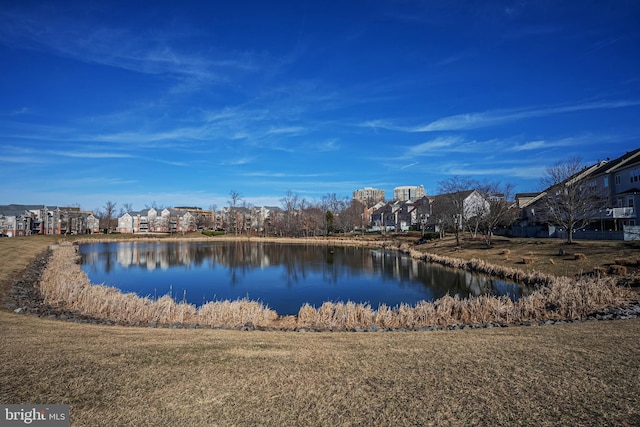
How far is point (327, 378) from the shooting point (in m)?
6.39

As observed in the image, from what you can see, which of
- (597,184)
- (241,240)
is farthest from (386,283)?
(241,240)

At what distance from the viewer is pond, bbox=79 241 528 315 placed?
69.5 ft

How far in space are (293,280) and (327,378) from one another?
2158 cm

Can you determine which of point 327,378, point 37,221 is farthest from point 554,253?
point 37,221

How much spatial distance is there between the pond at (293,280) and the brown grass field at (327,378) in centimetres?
941

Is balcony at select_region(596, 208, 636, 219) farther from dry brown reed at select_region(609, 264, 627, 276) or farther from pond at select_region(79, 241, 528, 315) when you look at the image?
dry brown reed at select_region(609, 264, 627, 276)

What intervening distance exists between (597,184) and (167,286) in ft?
156

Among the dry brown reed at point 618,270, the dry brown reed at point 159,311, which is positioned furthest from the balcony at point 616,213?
the dry brown reed at point 159,311

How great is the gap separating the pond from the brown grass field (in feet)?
30.9

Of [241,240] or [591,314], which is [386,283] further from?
[241,240]

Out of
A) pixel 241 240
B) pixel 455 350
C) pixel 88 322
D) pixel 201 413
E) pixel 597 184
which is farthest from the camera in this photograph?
pixel 241 240

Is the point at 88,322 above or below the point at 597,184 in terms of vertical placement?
→ below

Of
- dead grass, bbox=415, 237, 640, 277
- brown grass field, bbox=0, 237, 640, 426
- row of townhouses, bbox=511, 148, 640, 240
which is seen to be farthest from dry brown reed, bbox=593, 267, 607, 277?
row of townhouses, bbox=511, 148, 640, 240

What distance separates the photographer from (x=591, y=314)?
1323 cm
